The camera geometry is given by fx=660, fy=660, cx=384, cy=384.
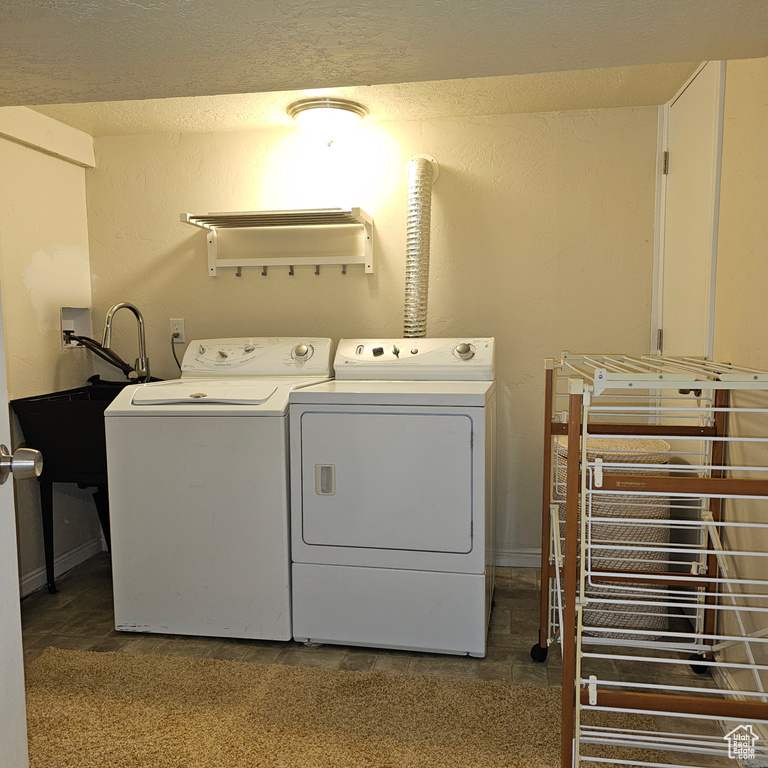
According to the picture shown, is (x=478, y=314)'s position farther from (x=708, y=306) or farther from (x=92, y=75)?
(x=92, y=75)

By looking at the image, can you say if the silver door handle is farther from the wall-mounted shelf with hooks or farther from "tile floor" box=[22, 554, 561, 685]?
the wall-mounted shelf with hooks

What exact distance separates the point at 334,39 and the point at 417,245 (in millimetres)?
1441

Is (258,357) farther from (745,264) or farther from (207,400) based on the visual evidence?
(745,264)

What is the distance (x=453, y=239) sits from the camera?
10.1 ft

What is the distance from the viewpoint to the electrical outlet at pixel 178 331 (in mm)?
3295

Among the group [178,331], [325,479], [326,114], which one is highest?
[326,114]

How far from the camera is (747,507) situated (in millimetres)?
1790

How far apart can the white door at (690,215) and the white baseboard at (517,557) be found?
1.09 meters

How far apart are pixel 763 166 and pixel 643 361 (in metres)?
0.63

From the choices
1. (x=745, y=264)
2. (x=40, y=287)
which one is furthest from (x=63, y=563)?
(x=745, y=264)

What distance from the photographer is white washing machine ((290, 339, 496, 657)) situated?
85.4 inches

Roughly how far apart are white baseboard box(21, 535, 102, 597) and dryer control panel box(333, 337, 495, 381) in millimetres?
1564

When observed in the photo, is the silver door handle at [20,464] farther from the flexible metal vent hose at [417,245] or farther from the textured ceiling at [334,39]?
the flexible metal vent hose at [417,245]

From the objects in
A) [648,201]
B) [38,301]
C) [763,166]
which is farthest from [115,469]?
[648,201]
